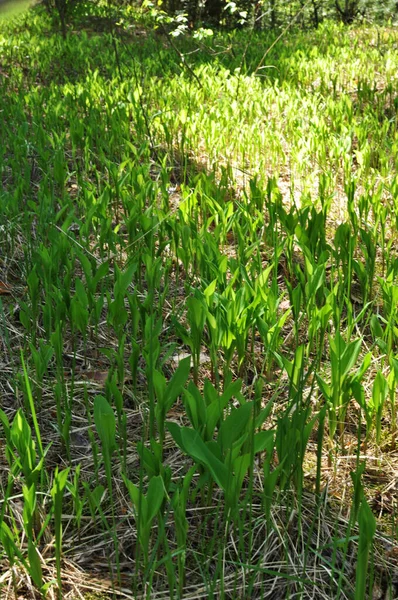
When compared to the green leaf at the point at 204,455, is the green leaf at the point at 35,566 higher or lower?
lower

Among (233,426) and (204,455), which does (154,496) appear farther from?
(233,426)

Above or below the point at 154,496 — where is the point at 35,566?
below

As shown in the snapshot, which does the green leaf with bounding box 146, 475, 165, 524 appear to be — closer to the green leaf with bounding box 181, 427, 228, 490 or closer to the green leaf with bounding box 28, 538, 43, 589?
the green leaf with bounding box 181, 427, 228, 490

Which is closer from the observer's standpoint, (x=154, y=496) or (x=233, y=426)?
(x=154, y=496)

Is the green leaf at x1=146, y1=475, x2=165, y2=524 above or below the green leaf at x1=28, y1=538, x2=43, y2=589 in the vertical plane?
above

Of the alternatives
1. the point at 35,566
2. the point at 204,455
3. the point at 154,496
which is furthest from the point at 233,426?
the point at 35,566

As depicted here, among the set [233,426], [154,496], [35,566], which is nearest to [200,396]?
[233,426]

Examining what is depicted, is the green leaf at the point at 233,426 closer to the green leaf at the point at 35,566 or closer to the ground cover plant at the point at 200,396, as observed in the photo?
the ground cover plant at the point at 200,396

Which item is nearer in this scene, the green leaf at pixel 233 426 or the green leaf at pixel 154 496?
the green leaf at pixel 154 496

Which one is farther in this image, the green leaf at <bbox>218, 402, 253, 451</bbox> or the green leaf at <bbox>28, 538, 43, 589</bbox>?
the green leaf at <bbox>218, 402, 253, 451</bbox>

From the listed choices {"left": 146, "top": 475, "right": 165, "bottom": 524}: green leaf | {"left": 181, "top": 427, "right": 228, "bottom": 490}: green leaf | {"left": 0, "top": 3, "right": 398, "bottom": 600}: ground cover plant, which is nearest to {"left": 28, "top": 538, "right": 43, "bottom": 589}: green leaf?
{"left": 0, "top": 3, "right": 398, "bottom": 600}: ground cover plant

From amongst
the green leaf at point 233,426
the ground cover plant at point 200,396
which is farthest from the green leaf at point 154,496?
the green leaf at point 233,426

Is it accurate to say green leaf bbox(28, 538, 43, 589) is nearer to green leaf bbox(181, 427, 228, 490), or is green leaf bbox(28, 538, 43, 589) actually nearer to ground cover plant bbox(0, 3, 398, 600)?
ground cover plant bbox(0, 3, 398, 600)

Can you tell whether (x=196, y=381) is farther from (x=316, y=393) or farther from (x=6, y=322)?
(x=6, y=322)
